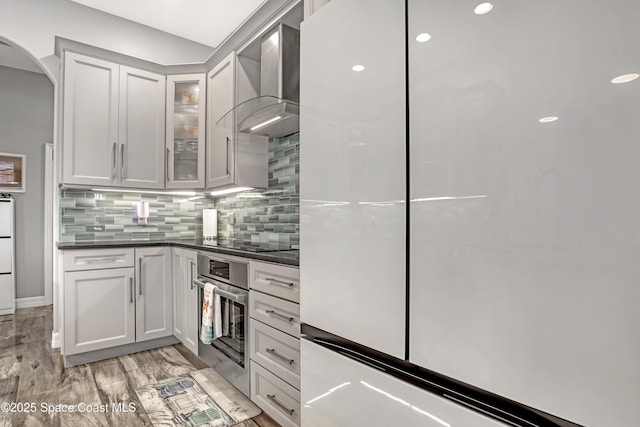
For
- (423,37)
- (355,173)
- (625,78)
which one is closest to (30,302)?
(355,173)

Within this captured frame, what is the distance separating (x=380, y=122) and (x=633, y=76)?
22.0 inches

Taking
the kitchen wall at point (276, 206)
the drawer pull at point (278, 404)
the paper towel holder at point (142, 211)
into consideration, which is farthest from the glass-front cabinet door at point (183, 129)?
the drawer pull at point (278, 404)

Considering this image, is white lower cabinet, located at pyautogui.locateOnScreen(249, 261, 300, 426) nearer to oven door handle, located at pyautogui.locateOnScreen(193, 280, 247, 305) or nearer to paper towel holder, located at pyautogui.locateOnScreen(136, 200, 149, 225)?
oven door handle, located at pyautogui.locateOnScreen(193, 280, 247, 305)

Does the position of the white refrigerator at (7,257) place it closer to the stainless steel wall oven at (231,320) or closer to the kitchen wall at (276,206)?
the kitchen wall at (276,206)

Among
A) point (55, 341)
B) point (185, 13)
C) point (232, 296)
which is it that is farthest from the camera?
point (185, 13)

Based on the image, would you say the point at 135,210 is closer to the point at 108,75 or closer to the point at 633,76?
the point at 108,75

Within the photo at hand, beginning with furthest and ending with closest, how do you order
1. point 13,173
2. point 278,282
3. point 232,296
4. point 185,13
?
point 13,173 → point 185,13 → point 232,296 → point 278,282

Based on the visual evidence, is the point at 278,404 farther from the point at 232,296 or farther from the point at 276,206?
the point at 276,206

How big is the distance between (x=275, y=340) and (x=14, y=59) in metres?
4.94

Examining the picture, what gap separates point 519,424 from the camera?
741mm

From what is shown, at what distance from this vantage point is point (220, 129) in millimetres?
3027

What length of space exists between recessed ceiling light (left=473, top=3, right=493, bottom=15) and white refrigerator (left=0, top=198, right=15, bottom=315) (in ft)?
17.6

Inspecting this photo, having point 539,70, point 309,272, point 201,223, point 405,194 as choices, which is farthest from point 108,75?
point 539,70

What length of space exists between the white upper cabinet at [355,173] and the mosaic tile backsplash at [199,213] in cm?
129
